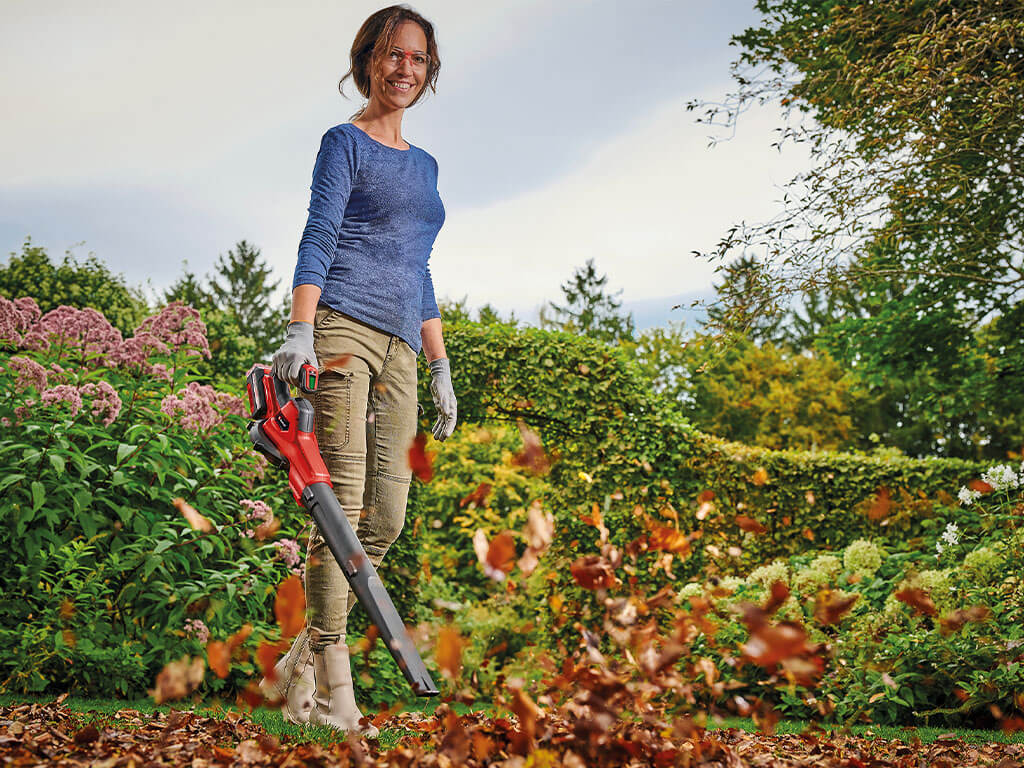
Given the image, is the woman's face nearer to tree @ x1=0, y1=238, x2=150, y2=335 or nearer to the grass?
the grass

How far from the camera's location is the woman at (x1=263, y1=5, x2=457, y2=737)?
7.84 feet

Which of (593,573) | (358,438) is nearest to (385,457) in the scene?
(358,438)

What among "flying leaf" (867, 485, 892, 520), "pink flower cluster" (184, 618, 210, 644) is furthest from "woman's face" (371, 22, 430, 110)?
"flying leaf" (867, 485, 892, 520)

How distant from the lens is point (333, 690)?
2373 mm

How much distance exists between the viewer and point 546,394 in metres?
5.52

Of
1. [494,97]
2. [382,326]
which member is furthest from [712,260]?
[382,326]

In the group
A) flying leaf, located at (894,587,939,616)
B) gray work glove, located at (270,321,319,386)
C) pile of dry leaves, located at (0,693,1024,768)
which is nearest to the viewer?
pile of dry leaves, located at (0,693,1024,768)

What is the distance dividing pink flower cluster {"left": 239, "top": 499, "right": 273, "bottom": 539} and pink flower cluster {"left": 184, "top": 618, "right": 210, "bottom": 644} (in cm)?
54

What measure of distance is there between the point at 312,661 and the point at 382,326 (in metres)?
1.09

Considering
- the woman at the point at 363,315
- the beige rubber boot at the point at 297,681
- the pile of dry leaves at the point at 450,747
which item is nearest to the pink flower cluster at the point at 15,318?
the pile of dry leaves at the point at 450,747

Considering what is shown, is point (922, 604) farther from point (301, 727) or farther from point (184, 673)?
point (184, 673)

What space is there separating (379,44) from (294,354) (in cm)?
107

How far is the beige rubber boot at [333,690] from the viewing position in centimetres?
234

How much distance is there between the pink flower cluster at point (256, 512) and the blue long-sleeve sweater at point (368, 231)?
1681 millimetres
